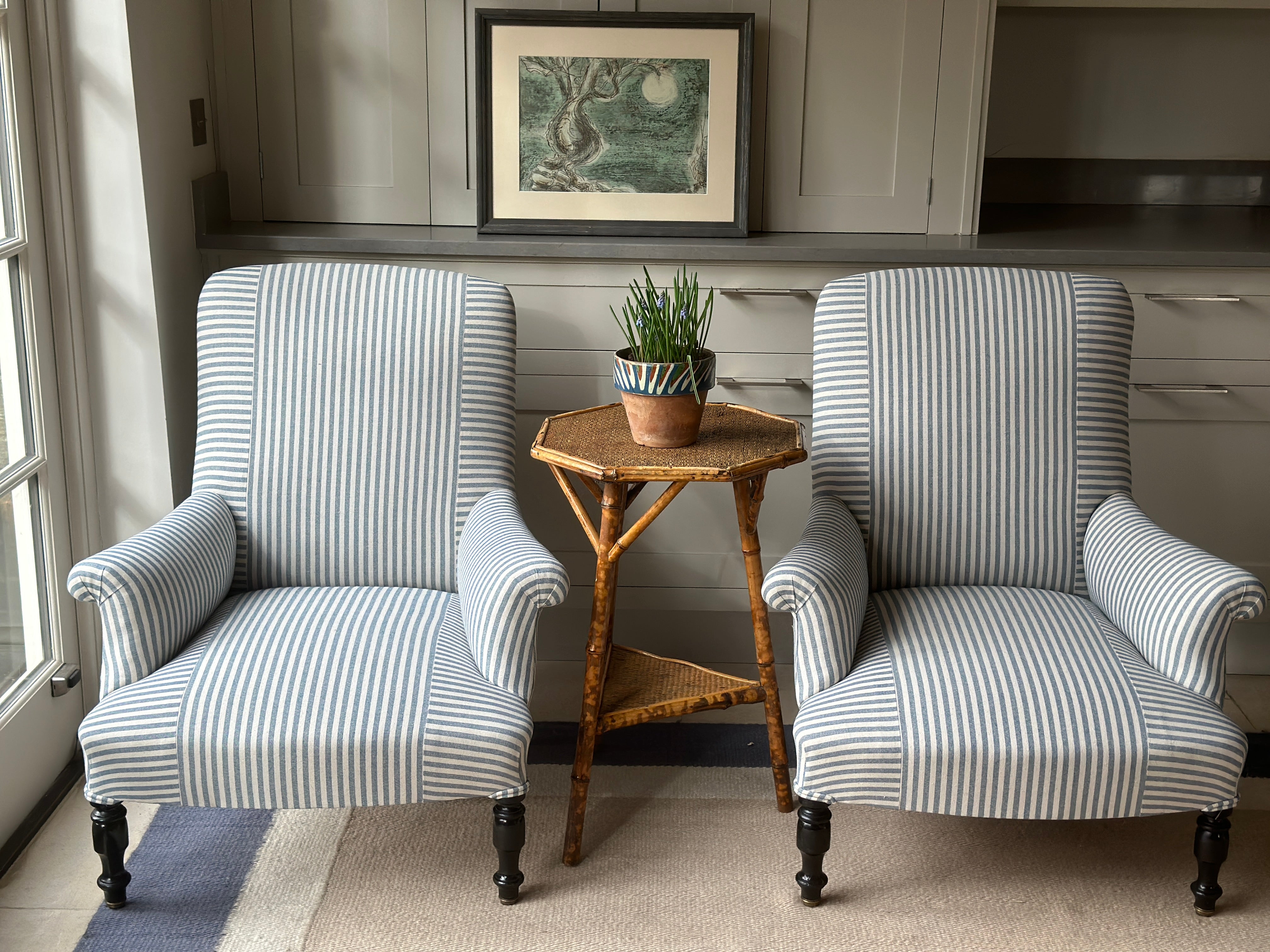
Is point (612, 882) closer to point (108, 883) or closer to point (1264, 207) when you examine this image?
point (108, 883)

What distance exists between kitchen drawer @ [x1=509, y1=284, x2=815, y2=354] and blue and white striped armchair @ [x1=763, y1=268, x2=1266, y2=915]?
0.31 meters

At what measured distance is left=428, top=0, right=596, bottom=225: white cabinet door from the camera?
96.0 inches

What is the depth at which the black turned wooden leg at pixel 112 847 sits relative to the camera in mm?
1674

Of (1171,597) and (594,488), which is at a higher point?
(594,488)

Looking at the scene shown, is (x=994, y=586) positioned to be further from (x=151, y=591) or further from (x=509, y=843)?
(x=151, y=591)

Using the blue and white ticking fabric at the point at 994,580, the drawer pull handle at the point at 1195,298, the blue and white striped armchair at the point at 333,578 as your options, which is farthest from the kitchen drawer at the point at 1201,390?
the blue and white striped armchair at the point at 333,578

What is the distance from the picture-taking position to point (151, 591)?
1.71m

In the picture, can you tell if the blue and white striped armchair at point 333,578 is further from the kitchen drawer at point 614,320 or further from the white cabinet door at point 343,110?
the white cabinet door at point 343,110

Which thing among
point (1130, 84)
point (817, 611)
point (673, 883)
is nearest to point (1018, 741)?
point (817, 611)

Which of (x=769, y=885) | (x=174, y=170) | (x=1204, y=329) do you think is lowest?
(x=769, y=885)

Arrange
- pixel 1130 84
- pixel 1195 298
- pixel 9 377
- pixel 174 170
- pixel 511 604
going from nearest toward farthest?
pixel 511 604 < pixel 9 377 < pixel 174 170 < pixel 1195 298 < pixel 1130 84

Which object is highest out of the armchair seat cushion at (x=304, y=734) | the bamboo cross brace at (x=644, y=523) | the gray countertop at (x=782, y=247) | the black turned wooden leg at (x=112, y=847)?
the gray countertop at (x=782, y=247)

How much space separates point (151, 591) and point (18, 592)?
45cm

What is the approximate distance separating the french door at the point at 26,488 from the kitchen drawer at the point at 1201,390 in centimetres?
212
